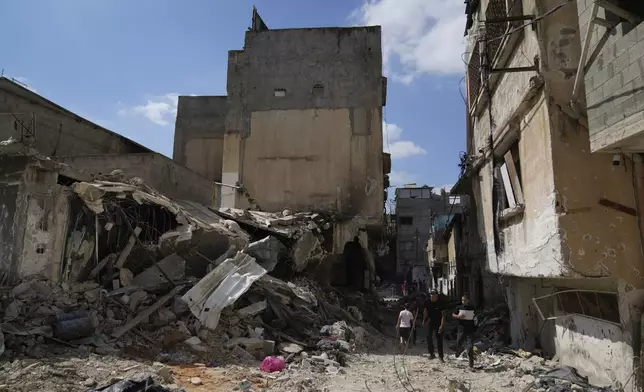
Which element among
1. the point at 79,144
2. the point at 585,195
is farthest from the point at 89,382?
the point at 79,144

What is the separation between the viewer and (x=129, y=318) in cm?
793

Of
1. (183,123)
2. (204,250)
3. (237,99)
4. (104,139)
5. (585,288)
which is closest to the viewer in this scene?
(585,288)

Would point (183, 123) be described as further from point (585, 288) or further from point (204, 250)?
point (585, 288)

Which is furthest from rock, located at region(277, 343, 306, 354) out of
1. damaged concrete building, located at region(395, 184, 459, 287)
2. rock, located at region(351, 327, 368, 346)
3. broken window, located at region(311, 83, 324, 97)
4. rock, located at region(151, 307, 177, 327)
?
damaged concrete building, located at region(395, 184, 459, 287)

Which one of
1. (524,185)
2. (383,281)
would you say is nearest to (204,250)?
(524,185)

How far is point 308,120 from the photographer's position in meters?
17.6

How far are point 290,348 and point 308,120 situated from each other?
10801 millimetres

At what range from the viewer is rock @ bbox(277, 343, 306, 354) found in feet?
27.3

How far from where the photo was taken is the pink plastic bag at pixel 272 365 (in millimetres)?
7250

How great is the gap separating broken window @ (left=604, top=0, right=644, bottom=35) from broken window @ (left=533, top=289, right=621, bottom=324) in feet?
12.7

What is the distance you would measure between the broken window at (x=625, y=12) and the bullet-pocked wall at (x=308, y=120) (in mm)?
11562

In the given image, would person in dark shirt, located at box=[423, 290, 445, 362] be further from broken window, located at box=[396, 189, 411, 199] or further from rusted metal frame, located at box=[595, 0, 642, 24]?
broken window, located at box=[396, 189, 411, 199]

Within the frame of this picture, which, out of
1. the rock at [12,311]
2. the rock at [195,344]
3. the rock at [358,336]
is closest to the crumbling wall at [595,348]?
the rock at [358,336]

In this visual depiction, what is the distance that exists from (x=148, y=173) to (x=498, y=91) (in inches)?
390
